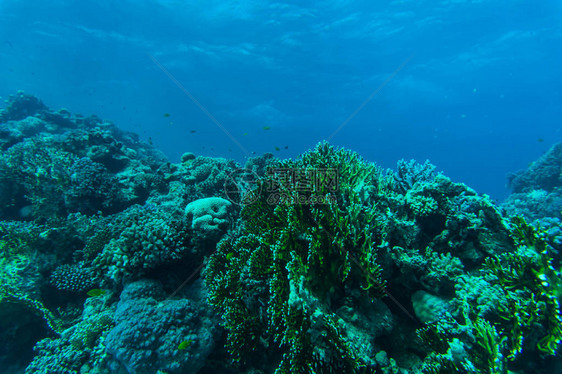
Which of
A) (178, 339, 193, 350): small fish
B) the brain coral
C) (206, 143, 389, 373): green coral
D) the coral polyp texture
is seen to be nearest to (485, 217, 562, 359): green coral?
the coral polyp texture

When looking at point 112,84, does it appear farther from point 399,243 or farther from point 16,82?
point 399,243

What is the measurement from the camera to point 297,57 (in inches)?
1796

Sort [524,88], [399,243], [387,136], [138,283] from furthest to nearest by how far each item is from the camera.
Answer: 1. [387,136]
2. [524,88]
3. [138,283]
4. [399,243]

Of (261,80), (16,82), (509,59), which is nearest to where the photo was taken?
(509,59)

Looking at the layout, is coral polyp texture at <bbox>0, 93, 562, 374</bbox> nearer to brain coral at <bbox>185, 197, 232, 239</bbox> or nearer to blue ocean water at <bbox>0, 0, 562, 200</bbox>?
brain coral at <bbox>185, 197, 232, 239</bbox>

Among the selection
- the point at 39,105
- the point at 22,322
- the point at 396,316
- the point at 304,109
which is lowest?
the point at 22,322

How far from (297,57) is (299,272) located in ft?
162

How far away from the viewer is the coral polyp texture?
3273 mm

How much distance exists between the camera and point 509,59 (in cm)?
4556

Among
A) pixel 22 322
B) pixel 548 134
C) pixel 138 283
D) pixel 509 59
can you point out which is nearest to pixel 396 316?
pixel 138 283

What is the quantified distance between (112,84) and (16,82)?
39452 mm

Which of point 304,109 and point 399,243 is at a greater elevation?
point 304,109

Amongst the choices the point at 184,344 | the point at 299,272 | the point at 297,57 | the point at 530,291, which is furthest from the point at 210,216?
the point at 297,57

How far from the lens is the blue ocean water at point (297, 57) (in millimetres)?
35094
